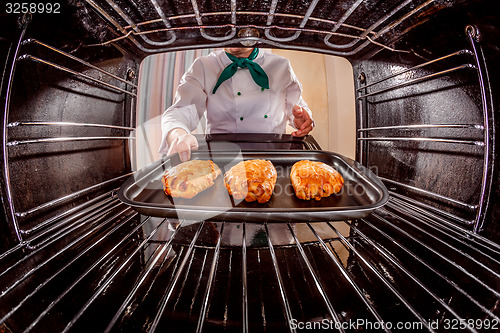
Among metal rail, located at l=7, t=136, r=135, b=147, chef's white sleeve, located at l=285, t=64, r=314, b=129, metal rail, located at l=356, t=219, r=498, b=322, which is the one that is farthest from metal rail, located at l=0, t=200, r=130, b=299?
chef's white sleeve, located at l=285, t=64, r=314, b=129

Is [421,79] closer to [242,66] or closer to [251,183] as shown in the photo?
[251,183]

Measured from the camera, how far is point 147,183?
3.78 feet

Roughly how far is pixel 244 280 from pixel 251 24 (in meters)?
0.86

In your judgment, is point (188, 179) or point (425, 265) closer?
point (425, 265)

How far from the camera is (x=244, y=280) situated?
54cm

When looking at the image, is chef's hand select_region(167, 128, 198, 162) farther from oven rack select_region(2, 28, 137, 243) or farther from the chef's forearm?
oven rack select_region(2, 28, 137, 243)

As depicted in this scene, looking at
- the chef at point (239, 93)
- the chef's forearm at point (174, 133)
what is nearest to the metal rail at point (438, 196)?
the chef at point (239, 93)

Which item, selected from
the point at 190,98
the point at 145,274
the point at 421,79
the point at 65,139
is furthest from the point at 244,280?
the point at 190,98

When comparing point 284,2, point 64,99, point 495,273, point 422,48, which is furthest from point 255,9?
point 495,273

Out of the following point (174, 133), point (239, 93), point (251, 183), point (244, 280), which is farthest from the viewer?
point (239, 93)

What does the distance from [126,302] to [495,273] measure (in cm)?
88

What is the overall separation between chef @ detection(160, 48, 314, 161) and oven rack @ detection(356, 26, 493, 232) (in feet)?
2.14

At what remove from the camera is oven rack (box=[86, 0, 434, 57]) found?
0.71 m

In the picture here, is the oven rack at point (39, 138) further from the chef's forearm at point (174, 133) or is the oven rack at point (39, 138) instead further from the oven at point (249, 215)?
the chef's forearm at point (174, 133)
